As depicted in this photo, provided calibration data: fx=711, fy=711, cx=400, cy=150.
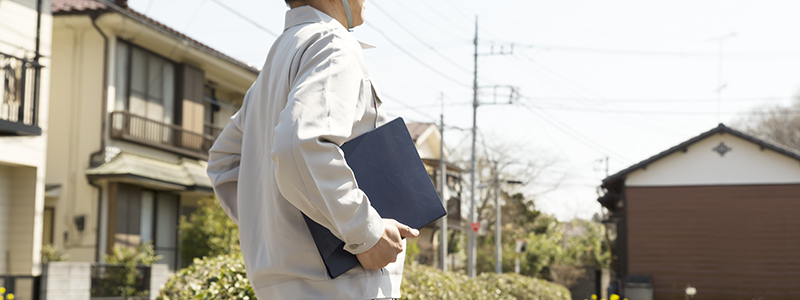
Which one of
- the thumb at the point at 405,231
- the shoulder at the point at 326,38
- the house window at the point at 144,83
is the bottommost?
the thumb at the point at 405,231

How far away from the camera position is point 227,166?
218 cm

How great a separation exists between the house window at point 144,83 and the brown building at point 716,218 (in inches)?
556

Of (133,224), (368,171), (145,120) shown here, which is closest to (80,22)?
(145,120)

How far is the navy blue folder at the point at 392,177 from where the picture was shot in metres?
1.77

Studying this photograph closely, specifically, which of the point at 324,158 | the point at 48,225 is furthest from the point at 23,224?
the point at 324,158

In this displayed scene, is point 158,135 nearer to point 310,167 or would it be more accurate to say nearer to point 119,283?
point 119,283

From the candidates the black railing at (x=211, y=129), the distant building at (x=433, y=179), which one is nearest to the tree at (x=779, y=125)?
the distant building at (x=433, y=179)

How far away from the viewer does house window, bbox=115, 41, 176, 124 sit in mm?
16688

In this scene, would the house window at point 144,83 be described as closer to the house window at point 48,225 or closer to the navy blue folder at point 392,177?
the house window at point 48,225

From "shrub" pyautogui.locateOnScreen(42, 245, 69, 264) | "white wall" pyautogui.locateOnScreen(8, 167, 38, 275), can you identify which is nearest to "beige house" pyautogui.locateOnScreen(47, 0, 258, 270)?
"shrub" pyautogui.locateOnScreen(42, 245, 69, 264)

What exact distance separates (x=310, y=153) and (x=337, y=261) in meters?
0.29

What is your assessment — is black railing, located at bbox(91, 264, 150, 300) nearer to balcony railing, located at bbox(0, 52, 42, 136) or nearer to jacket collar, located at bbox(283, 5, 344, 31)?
balcony railing, located at bbox(0, 52, 42, 136)

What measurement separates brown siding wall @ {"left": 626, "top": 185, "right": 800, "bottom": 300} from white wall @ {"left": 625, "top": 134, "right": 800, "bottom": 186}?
0.25m

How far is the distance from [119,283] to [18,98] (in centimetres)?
359
